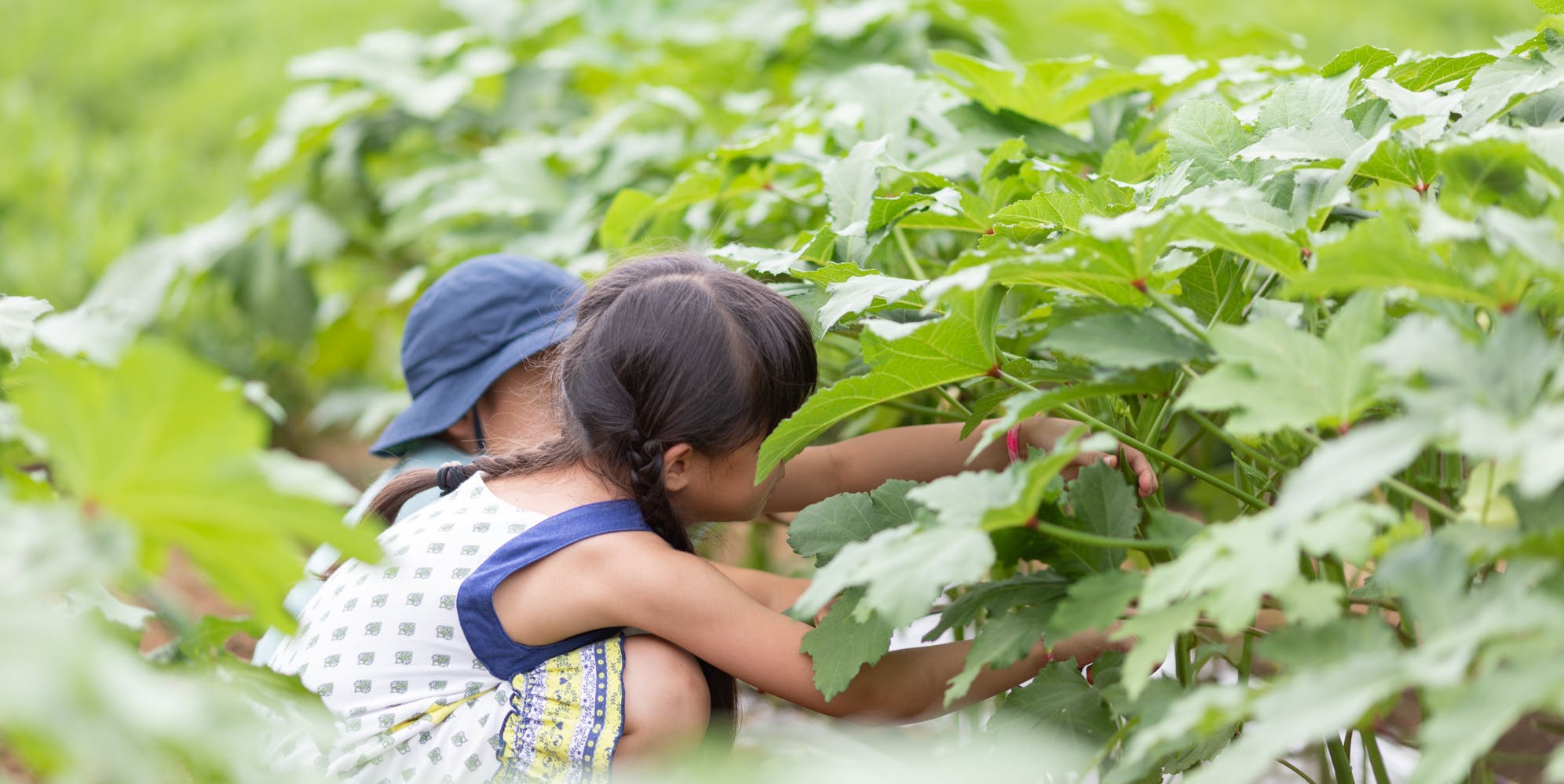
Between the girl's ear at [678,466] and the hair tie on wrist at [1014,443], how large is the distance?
33 centimetres

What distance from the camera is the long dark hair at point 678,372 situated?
51.3 inches

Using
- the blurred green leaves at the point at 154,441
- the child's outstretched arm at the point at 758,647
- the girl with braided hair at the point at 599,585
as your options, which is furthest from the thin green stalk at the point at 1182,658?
the blurred green leaves at the point at 154,441

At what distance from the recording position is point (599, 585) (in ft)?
4.15

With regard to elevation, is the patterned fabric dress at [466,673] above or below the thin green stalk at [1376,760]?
below

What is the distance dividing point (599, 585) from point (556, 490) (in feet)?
0.55

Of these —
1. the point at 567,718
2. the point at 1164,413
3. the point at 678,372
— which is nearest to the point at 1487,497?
the point at 1164,413

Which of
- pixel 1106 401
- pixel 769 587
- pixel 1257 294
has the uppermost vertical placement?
pixel 1257 294

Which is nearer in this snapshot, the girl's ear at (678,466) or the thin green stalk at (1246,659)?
the thin green stalk at (1246,659)

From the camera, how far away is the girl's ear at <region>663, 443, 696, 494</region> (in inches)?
51.9

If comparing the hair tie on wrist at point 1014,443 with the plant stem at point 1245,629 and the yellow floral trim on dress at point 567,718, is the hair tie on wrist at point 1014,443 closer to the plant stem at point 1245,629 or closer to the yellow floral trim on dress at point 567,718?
the plant stem at point 1245,629

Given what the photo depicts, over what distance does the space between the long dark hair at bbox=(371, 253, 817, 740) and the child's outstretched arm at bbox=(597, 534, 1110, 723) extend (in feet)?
0.37

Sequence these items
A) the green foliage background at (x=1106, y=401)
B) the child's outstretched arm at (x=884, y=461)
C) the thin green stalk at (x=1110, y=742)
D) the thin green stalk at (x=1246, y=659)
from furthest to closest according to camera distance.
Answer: the child's outstretched arm at (x=884, y=461) < the thin green stalk at (x=1246, y=659) < the thin green stalk at (x=1110, y=742) < the green foliage background at (x=1106, y=401)

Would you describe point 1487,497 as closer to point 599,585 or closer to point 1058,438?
point 1058,438

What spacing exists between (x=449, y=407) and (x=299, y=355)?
5.48 ft
